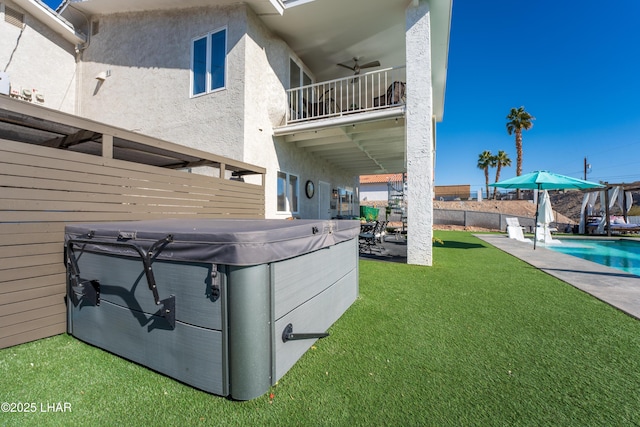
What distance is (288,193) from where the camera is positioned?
28.0ft

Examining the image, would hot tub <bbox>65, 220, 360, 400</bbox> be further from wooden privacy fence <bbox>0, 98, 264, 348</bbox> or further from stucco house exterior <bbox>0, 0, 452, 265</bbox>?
stucco house exterior <bbox>0, 0, 452, 265</bbox>

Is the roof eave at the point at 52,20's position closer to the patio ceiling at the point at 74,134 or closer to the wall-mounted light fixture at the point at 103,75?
the wall-mounted light fixture at the point at 103,75

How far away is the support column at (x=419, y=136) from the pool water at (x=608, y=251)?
16.2 feet

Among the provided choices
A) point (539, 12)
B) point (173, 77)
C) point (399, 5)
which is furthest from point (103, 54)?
point (539, 12)

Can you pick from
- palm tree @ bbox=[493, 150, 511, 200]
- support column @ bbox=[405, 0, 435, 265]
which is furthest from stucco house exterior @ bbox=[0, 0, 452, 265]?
palm tree @ bbox=[493, 150, 511, 200]

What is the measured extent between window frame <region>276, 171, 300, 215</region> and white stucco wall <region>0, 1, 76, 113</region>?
7.58 metres

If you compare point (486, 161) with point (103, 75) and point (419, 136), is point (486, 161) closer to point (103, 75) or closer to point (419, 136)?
point (419, 136)

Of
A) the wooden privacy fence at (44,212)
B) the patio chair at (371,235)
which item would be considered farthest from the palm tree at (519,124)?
the wooden privacy fence at (44,212)

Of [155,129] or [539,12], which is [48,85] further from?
[539,12]

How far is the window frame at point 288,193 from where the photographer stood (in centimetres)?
802

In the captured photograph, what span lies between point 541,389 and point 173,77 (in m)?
9.81

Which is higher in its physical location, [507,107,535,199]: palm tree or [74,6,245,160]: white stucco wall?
[507,107,535,199]: palm tree

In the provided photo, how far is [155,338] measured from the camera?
210cm

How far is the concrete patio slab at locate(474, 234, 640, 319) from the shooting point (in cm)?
370
